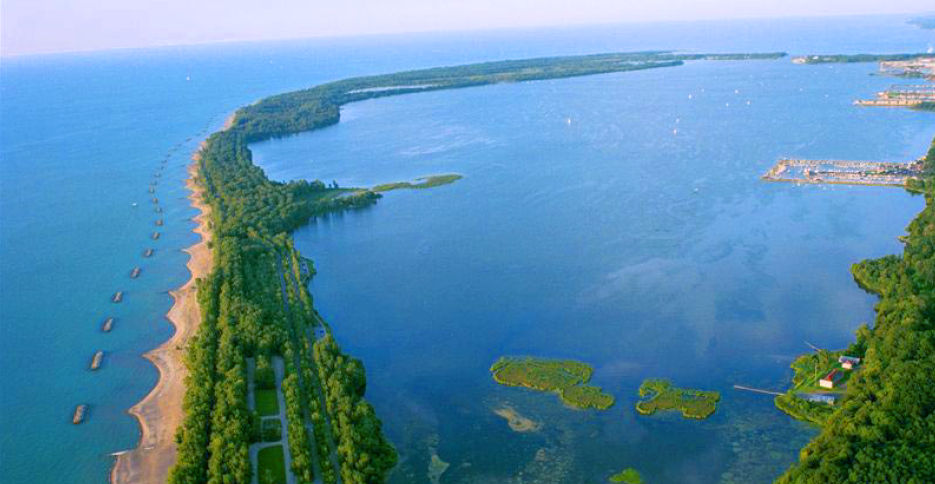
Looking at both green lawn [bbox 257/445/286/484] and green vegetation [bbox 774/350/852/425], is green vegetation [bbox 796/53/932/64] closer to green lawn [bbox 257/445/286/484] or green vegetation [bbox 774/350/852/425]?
green vegetation [bbox 774/350/852/425]

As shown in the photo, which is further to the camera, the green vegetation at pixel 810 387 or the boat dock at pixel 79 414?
the boat dock at pixel 79 414

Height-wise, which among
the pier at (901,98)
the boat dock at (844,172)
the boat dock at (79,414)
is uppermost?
the pier at (901,98)

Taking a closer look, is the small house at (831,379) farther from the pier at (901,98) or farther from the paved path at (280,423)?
the pier at (901,98)

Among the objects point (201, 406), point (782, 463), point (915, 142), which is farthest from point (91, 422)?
point (915, 142)

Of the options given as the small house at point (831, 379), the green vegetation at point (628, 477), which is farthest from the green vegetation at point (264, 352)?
the small house at point (831, 379)

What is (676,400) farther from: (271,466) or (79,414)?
(79,414)
